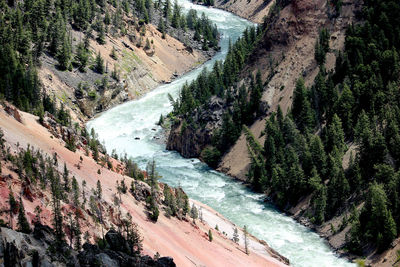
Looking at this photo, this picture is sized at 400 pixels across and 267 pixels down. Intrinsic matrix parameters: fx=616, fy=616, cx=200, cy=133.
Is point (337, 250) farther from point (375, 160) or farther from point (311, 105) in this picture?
point (311, 105)

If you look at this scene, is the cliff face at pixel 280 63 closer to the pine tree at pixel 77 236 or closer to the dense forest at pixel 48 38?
the dense forest at pixel 48 38

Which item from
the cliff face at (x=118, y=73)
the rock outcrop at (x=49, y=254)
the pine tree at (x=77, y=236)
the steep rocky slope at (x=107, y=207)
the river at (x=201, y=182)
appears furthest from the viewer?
the cliff face at (x=118, y=73)

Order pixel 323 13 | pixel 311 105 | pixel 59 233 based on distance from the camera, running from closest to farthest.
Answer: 1. pixel 59 233
2. pixel 311 105
3. pixel 323 13

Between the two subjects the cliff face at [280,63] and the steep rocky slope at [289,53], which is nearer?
the steep rocky slope at [289,53]

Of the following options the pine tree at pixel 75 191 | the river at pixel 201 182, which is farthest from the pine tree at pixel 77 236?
the river at pixel 201 182

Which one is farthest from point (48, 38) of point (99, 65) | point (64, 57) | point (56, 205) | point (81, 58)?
point (56, 205)

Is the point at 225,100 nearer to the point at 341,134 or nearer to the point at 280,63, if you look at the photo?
the point at 280,63

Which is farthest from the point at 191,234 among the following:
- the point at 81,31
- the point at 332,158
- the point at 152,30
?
the point at 152,30
